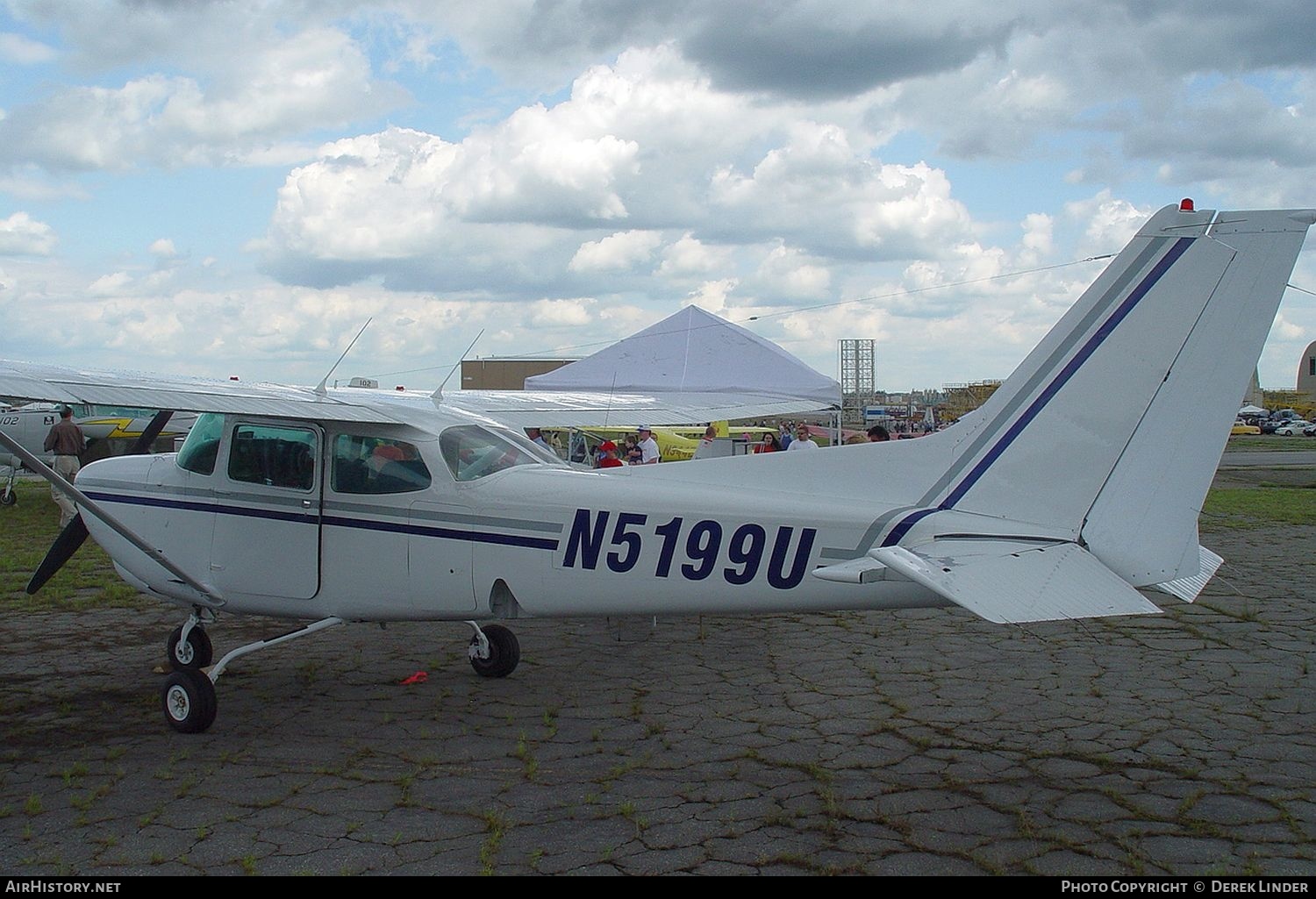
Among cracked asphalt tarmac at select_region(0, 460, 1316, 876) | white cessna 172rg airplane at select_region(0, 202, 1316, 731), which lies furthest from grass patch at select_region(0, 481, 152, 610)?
white cessna 172rg airplane at select_region(0, 202, 1316, 731)

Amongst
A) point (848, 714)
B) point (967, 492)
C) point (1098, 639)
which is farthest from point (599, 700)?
point (1098, 639)

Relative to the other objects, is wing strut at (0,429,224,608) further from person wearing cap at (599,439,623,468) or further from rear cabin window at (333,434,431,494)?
person wearing cap at (599,439,623,468)

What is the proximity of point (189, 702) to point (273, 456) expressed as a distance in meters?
1.51

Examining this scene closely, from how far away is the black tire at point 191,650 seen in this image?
6.57 meters

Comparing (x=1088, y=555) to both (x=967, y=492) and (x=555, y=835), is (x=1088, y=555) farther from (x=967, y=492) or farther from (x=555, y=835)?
(x=555, y=835)

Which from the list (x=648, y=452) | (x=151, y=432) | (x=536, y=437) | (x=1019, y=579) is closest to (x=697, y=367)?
(x=648, y=452)

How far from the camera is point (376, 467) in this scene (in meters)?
6.04

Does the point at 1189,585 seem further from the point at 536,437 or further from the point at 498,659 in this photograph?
the point at 536,437

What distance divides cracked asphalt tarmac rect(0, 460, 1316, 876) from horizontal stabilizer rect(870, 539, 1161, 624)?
94cm

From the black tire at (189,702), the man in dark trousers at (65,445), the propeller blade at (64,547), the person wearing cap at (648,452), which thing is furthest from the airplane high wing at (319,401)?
the man in dark trousers at (65,445)

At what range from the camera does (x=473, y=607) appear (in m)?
5.77

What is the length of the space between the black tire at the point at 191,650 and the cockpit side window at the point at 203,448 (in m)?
1.06

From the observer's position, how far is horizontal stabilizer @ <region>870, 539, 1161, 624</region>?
3820 mm

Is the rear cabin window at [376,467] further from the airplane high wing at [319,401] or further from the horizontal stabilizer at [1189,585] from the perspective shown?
the horizontal stabilizer at [1189,585]
